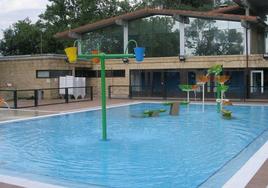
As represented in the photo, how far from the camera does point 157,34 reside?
32.9m

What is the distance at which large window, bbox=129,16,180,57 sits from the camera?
1272 inches

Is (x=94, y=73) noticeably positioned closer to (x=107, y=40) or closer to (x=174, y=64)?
(x=107, y=40)

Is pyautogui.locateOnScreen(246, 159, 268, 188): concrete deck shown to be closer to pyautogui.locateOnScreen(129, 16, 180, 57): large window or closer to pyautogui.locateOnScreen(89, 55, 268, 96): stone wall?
pyautogui.locateOnScreen(89, 55, 268, 96): stone wall

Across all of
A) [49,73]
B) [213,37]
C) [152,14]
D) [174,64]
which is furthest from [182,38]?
[49,73]

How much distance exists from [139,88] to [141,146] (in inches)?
857

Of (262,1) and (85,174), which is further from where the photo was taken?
(262,1)

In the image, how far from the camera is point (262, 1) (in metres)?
31.4

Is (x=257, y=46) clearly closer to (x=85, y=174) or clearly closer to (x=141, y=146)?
(x=141, y=146)

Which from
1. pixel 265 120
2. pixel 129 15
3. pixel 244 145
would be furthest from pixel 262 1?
pixel 244 145

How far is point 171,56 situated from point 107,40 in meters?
5.80

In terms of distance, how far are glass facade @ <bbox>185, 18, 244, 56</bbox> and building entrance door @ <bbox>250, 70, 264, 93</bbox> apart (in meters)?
1.86

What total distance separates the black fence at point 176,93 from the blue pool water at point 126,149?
1149 cm

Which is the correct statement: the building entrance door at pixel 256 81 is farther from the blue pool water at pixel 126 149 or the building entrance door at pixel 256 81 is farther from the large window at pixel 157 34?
the blue pool water at pixel 126 149

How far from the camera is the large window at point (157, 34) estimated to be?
32.3m
